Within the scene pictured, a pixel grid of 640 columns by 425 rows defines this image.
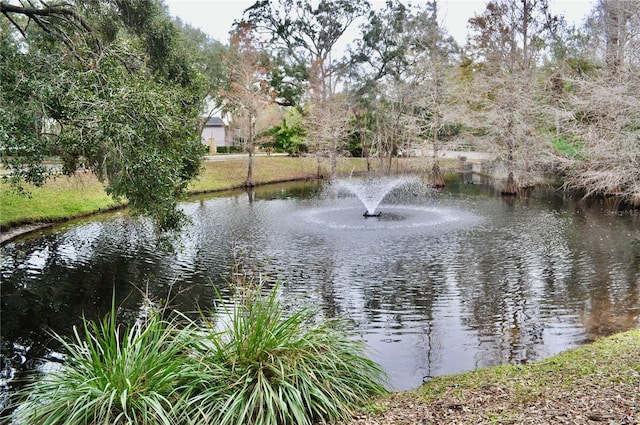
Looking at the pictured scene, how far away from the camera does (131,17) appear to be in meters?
12.2

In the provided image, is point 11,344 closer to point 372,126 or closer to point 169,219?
point 169,219

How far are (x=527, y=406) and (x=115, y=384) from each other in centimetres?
320

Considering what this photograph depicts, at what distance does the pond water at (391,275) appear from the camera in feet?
22.7

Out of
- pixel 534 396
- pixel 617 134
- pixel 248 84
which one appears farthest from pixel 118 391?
pixel 248 84

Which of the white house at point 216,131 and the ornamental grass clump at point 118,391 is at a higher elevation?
the white house at point 216,131

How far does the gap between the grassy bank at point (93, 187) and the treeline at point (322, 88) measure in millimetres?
1542

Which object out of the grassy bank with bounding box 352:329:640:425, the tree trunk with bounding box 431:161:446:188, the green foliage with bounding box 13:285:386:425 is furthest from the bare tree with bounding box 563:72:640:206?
the green foliage with bounding box 13:285:386:425

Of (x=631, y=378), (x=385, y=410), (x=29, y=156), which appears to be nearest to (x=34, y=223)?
(x=29, y=156)

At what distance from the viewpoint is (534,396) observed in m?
4.07

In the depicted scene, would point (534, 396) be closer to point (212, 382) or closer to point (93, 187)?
point (212, 382)

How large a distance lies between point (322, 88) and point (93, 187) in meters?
17.0

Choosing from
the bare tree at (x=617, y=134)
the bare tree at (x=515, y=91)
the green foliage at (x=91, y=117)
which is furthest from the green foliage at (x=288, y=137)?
the green foliage at (x=91, y=117)

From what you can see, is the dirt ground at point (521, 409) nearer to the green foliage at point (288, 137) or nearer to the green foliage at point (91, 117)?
the green foliage at point (91, 117)

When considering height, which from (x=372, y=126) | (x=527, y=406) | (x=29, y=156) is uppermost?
(x=372, y=126)
